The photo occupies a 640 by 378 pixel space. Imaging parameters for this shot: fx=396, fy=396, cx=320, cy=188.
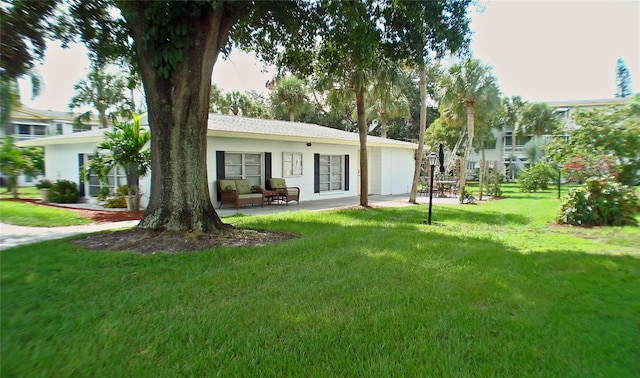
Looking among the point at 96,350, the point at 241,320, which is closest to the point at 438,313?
the point at 241,320

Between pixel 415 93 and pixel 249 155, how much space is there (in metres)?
27.0

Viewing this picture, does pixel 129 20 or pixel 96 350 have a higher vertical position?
pixel 129 20

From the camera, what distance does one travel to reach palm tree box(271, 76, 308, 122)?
99.5 ft

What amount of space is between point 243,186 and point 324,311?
10366mm

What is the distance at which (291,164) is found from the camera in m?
16.1

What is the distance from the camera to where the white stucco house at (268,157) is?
535 inches

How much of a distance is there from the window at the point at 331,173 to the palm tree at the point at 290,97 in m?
13.0

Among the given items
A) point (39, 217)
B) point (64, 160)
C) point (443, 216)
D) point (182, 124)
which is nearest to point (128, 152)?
point (39, 217)

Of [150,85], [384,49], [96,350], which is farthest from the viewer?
[384,49]

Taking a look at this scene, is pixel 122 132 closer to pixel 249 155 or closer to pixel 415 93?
pixel 249 155

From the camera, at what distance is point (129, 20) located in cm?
678

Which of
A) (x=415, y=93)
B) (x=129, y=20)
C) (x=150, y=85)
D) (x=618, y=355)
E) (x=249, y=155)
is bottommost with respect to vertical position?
(x=618, y=355)

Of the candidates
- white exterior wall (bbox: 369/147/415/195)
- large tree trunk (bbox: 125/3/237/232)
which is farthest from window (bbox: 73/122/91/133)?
large tree trunk (bbox: 125/3/237/232)

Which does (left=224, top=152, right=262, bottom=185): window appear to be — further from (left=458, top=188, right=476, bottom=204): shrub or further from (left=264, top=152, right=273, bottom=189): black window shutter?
(left=458, top=188, right=476, bottom=204): shrub
